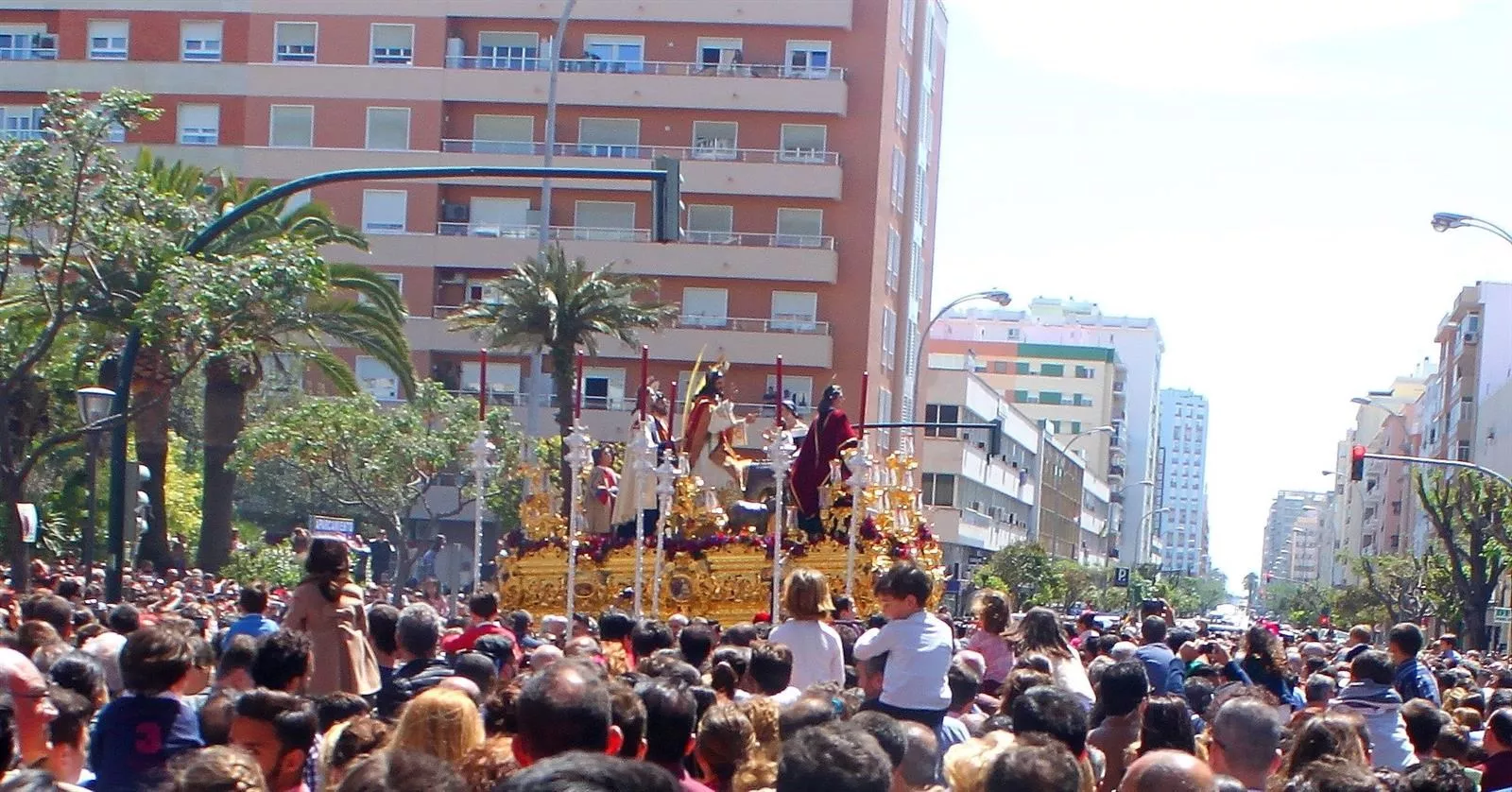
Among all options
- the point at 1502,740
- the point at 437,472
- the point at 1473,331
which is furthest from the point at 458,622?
the point at 1473,331

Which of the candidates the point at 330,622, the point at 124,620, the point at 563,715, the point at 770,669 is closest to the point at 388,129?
the point at 124,620

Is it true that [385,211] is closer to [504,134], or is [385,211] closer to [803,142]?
[504,134]

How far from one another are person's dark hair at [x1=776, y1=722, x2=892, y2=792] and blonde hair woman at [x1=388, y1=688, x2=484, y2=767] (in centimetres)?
130

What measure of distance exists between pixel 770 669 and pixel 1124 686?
4.68 ft

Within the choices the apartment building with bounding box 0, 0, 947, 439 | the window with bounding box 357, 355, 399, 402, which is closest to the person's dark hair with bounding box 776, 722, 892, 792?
the apartment building with bounding box 0, 0, 947, 439

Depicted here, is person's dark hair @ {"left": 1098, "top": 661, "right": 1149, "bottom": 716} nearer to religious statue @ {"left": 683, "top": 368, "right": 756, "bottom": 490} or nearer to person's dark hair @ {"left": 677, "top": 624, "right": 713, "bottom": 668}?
person's dark hair @ {"left": 677, "top": 624, "right": 713, "bottom": 668}

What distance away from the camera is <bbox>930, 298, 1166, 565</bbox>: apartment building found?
398ft

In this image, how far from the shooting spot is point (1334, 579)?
5782 inches

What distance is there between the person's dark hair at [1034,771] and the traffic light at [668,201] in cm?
1151

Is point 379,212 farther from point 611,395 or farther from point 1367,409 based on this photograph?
point 1367,409

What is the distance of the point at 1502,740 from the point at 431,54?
4436 cm

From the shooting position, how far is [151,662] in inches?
253

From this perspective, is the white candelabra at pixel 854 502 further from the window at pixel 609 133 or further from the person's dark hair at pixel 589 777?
the window at pixel 609 133

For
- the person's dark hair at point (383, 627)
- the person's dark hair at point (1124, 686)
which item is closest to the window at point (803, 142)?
the person's dark hair at point (383, 627)
